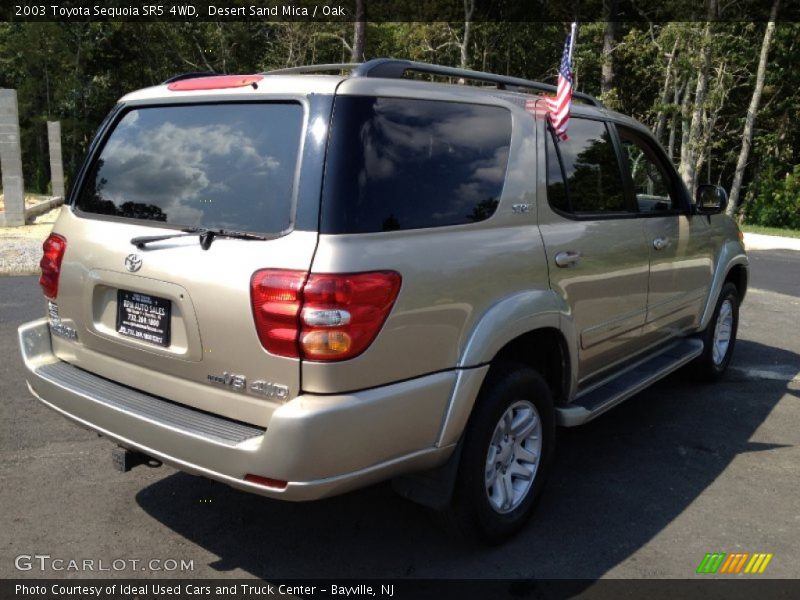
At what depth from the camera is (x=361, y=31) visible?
23.0m

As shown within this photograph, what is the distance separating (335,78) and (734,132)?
1052 inches

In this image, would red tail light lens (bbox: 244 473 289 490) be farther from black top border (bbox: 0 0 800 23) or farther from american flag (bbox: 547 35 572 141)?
black top border (bbox: 0 0 800 23)

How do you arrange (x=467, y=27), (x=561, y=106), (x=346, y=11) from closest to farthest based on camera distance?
(x=561, y=106), (x=467, y=27), (x=346, y=11)

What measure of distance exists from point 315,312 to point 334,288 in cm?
10

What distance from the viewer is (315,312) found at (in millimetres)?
2422

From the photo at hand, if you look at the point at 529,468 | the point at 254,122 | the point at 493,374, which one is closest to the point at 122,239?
the point at 254,122

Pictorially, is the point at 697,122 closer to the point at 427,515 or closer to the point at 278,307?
the point at 427,515

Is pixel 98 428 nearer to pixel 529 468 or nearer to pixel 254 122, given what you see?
pixel 254 122

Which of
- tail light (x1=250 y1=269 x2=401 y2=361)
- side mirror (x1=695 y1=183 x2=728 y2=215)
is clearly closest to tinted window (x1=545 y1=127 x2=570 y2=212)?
tail light (x1=250 y1=269 x2=401 y2=361)

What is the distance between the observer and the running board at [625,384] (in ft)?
11.7

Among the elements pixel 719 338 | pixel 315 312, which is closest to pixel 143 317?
pixel 315 312

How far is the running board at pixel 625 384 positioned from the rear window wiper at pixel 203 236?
5.98 ft

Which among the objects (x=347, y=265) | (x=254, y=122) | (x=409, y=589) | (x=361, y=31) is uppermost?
(x=361, y=31)

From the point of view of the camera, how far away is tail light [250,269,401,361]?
2.42m
